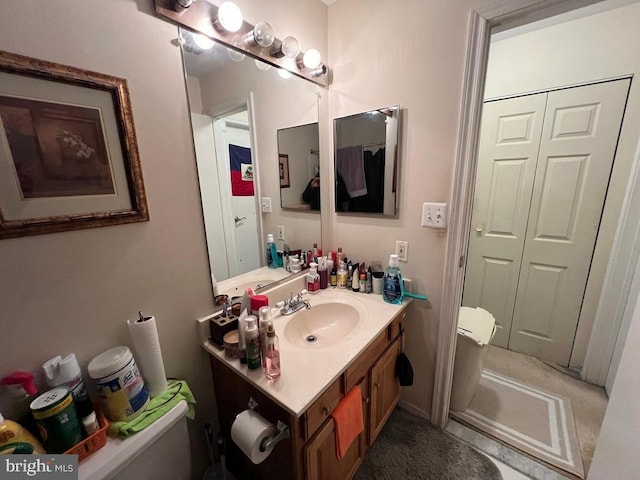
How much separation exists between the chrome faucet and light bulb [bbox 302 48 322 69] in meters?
1.20

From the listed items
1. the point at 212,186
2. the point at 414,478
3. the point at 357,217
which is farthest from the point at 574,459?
the point at 212,186

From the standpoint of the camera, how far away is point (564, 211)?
177 cm

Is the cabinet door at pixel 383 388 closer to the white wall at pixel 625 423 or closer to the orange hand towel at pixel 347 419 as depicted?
the orange hand towel at pixel 347 419

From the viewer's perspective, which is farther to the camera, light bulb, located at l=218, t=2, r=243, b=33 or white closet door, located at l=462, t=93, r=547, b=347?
white closet door, located at l=462, t=93, r=547, b=347

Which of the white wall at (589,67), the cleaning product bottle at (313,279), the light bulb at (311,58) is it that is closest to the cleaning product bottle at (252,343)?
the cleaning product bottle at (313,279)

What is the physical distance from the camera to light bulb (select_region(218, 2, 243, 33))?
0.91 m

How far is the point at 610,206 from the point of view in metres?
1.62

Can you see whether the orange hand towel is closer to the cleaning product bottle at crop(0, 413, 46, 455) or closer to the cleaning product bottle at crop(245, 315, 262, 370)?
the cleaning product bottle at crop(245, 315, 262, 370)

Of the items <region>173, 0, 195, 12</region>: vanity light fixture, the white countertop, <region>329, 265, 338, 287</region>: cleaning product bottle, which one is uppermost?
<region>173, 0, 195, 12</region>: vanity light fixture

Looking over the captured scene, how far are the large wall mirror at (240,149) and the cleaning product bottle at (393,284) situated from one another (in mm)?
546

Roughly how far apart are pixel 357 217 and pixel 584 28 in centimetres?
187

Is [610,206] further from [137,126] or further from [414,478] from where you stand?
[137,126]

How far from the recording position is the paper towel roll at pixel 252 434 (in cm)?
78

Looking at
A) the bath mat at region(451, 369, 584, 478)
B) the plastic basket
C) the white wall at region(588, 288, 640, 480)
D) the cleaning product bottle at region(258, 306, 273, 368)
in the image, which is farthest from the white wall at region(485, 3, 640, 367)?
the plastic basket
